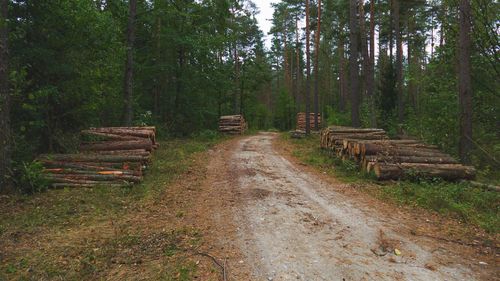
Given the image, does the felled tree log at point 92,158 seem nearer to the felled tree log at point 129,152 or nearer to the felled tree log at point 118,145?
the felled tree log at point 129,152

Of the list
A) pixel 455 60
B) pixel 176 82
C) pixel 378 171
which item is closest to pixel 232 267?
pixel 378 171

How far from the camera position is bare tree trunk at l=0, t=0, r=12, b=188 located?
7047 millimetres

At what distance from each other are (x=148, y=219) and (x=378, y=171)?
262 inches

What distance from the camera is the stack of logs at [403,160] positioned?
30.4ft

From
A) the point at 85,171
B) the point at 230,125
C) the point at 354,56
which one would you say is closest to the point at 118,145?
the point at 85,171

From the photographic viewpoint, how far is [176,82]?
21938mm

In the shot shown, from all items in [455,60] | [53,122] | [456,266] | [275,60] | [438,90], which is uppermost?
[275,60]

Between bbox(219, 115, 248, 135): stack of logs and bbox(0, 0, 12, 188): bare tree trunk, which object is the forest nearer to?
bbox(0, 0, 12, 188): bare tree trunk

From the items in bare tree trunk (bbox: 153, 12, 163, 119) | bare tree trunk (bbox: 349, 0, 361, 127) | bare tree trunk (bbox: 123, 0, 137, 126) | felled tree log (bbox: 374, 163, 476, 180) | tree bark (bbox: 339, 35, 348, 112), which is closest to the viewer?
felled tree log (bbox: 374, 163, 476, 180)

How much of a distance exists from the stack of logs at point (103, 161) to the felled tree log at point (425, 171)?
7.11 meters

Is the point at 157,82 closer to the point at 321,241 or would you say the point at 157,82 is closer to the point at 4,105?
the point at 4,105

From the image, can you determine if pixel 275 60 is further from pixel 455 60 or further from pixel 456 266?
pixel 456 266

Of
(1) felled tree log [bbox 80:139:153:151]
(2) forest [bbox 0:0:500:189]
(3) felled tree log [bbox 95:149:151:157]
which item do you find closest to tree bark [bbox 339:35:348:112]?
(2) forest [bbox 0:0:500:189]

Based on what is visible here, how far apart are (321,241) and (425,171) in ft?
19.0
